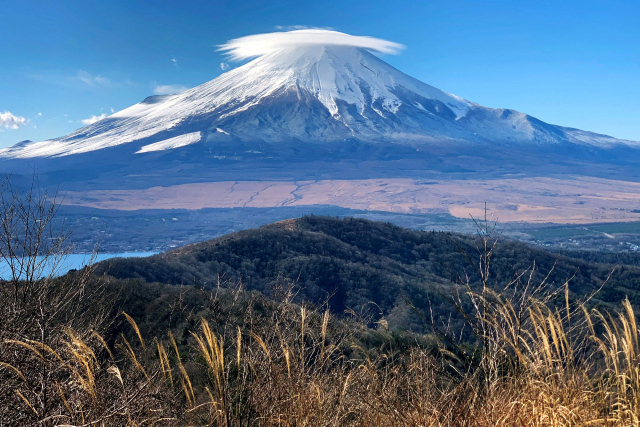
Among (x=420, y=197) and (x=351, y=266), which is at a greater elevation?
(x=351, y=266)

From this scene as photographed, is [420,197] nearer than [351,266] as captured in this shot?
No

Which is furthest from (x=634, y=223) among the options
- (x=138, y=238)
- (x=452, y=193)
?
(x=138, y=238)

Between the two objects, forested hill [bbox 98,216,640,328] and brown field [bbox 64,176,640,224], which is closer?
forested hill [bbox 98,216,640,328]

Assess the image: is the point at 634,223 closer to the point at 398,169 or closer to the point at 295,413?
the point at 398,169

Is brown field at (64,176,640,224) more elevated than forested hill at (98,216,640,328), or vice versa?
forested hill at (98,216,640,328)

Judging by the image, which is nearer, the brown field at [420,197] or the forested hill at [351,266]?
the forested hill at [351,266]
